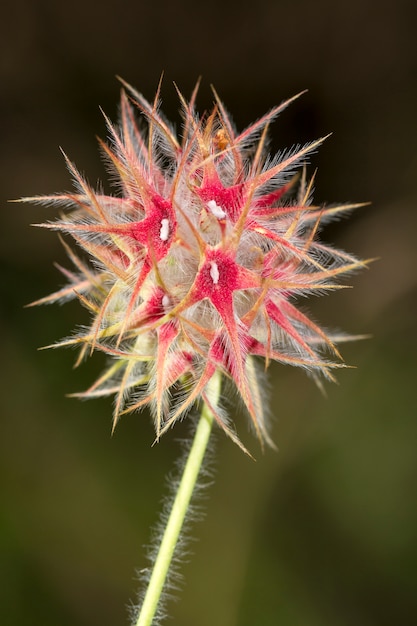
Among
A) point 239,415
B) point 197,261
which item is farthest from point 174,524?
point 239,415

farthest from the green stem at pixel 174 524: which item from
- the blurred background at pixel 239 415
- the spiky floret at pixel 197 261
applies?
the blurred background at pixel 239 415

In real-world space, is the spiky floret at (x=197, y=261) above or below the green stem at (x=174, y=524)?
above

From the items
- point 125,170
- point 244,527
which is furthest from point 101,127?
point 125,170

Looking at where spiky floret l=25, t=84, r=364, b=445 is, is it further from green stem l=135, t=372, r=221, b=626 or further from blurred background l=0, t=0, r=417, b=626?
blurred background l=0, t=0, r=417, b=626

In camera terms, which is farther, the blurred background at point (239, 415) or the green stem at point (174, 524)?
the blurred background at point (239, 415)

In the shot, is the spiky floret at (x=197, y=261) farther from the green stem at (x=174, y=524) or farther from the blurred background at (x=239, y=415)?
the blurred background at (x=239, y=415)

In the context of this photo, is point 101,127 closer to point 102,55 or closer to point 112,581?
point 102,55
